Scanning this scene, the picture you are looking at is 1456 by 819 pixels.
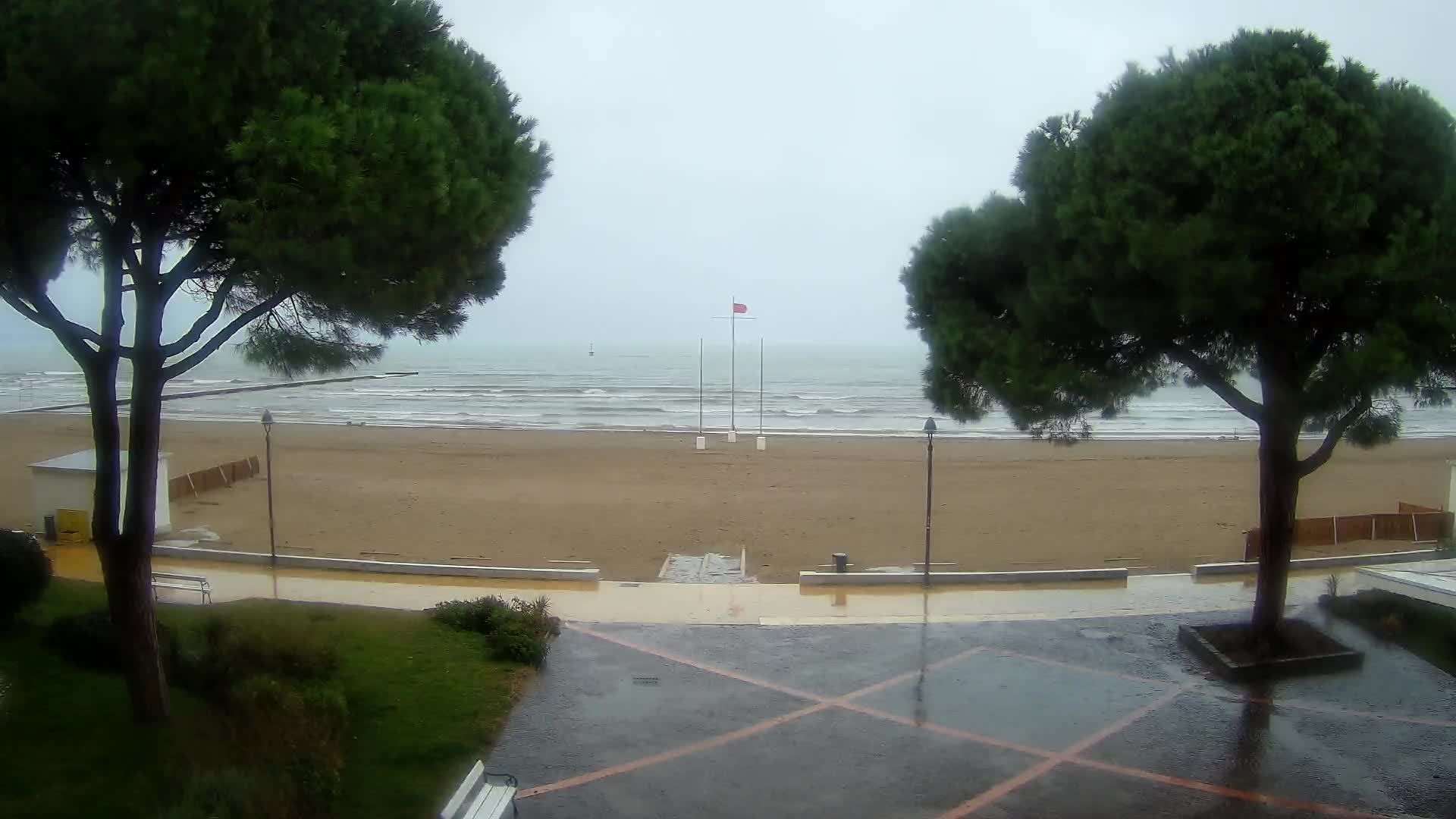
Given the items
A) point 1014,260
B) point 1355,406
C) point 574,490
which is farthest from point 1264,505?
point 574,490

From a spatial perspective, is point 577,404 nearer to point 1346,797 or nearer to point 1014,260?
point 1014,260

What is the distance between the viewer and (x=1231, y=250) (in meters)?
8.59

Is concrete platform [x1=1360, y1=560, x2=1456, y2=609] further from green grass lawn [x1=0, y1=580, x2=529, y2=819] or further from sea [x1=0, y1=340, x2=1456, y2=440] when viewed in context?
sea [x1=0, y1=340, x2=1456, y2=440]

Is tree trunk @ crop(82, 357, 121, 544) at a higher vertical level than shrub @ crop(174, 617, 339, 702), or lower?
higher

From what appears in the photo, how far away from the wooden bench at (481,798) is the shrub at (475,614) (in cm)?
415

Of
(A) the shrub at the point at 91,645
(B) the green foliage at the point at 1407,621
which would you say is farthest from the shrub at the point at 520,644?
(B) the green foliage at the point at 1407,621

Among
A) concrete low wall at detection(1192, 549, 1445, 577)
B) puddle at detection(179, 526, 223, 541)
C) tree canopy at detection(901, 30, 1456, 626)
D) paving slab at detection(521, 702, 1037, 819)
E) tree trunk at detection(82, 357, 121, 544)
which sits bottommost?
paving slab at detection(521, 702, 1037, 819)

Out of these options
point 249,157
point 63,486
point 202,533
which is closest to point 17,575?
point 249,157

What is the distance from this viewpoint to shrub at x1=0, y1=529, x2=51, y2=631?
27.4 feet

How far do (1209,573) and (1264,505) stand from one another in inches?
170

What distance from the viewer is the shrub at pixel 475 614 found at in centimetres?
1055

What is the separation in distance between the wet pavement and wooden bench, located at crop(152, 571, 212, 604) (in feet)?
16.6

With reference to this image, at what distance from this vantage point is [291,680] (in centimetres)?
790

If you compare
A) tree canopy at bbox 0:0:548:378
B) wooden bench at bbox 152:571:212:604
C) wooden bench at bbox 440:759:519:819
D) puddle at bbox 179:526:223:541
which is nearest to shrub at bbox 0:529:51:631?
tree canopy at bbox 0:0:548:378
